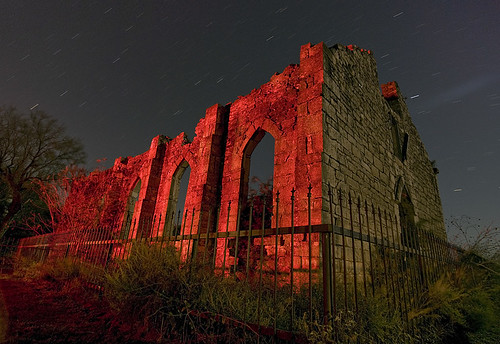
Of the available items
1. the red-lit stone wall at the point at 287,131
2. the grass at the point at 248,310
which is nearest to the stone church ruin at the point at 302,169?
the red-lit stone wall at the point at 287,131

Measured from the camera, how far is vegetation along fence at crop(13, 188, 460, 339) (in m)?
2.62

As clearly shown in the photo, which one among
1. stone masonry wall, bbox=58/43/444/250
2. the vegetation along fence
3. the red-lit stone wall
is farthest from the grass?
the red-lit stone wall

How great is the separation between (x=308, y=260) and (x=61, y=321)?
3.58 metres

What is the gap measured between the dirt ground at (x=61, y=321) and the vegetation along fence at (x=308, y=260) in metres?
0.52

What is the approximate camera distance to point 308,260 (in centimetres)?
422

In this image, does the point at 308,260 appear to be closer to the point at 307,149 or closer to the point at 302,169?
the point at 302,169

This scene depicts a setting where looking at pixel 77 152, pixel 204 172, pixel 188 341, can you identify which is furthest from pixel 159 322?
pixel 77 152

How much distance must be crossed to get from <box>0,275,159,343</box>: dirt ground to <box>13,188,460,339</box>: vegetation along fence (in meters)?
0.52

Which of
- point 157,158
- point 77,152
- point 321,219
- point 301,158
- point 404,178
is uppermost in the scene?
point 77,152

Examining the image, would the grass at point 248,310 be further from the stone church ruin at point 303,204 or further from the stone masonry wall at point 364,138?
the stone masonry wall at point 364,138

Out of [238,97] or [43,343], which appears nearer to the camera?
[43,343]

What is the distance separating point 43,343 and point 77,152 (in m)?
17.0

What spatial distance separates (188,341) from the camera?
2.73 meters

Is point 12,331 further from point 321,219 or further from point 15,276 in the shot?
point 15,276
